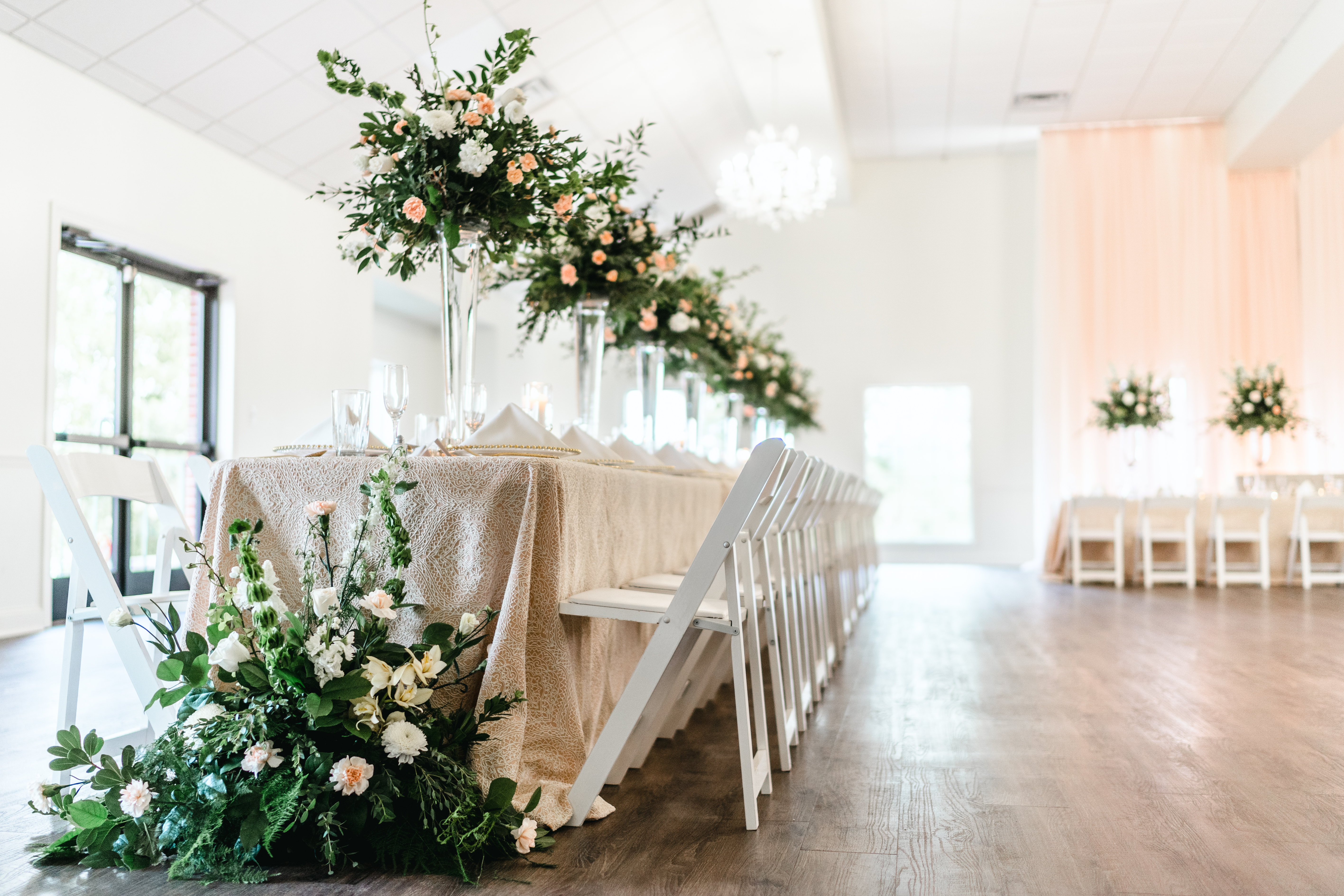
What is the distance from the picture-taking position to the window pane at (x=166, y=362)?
20.5 feet

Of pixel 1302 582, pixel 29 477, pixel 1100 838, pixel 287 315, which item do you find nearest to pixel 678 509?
pixel 1100 838

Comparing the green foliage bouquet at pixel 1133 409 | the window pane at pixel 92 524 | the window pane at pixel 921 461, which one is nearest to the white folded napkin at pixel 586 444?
the window pane at pixel 92 524

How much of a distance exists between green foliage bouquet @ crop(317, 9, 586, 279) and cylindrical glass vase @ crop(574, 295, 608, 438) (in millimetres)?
922

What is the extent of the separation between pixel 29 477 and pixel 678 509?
361cm

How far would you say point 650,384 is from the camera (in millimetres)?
4355

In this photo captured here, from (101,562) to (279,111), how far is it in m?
5.08

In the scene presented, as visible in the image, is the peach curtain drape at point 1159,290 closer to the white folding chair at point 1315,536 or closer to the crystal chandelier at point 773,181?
the white folding chair at point 1315,536

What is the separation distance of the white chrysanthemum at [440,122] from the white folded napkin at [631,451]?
1.14m

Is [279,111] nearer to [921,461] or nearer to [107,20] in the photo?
[107,20]

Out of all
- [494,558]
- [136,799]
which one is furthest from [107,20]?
[136,799]

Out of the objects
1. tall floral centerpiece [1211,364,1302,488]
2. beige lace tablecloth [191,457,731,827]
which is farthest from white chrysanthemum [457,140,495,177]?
tall floral centerpiece [1211,364,1302,488]

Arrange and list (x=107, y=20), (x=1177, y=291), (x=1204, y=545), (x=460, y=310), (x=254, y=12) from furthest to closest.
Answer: (x=1177, y=291) < (x=1204, y=545) < (x=254, y=12) < (x=107, y=20) < (x=460, y=310)

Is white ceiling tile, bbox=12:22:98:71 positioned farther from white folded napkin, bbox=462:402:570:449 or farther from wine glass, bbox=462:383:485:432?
white folded napkin, bbox=462:402:570:449

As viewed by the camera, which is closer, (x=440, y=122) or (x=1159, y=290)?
(x=440, y=122)
